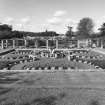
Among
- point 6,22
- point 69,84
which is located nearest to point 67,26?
point 6,22

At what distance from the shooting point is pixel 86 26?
1726 inches

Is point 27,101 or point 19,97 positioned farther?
point 19,97

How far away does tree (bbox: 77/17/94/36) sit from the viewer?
43191 mm

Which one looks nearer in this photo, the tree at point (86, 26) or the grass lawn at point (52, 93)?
the grass lawn at point (52, 93)

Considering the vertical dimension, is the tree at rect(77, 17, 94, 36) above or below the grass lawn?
above

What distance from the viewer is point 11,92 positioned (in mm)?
4781

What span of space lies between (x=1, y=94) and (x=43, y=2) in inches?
529

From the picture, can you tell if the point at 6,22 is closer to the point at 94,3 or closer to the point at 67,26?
the point at 67,26

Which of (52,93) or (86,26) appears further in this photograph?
(86,26)

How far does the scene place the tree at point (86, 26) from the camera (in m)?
43.2

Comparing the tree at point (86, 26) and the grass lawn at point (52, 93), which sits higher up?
the tree at point (86, 26)

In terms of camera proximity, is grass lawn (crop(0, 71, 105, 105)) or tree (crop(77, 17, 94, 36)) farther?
tree (crop(77, 17, 94, 36))

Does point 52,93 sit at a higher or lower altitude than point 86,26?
lower

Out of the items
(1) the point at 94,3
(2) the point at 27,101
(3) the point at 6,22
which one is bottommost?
(2) the point at 27,101
